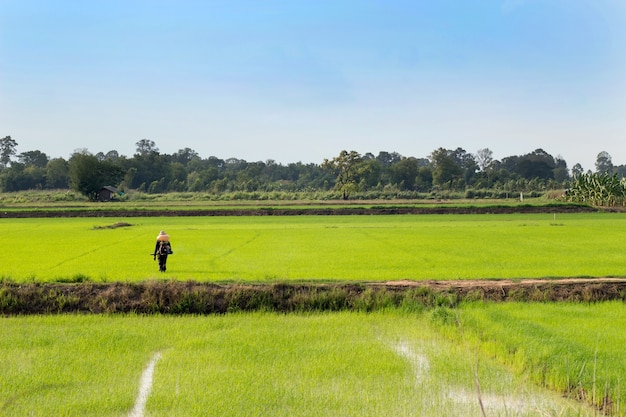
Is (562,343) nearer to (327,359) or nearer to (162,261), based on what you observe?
(327,359)

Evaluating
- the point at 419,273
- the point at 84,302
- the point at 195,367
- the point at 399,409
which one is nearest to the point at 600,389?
the point at 399,409

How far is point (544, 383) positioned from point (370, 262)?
7511 mm

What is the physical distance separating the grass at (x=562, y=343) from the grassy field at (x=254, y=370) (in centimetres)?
22

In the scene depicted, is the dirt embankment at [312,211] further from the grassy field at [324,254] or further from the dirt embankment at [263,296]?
the dirt embankment at [263,296]

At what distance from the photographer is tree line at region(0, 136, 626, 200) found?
62.7 meters

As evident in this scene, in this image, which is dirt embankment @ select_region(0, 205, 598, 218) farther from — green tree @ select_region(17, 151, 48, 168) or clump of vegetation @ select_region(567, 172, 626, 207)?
green tree @ select_region(17, 151, 48, 168)

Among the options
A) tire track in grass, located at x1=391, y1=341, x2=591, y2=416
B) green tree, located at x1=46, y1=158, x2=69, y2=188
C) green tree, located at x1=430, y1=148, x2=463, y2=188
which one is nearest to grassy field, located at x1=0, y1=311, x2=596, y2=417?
tire track in grass, located at x1=391, y1=341, x2=591, y2=416

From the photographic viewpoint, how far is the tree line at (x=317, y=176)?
62.7 m

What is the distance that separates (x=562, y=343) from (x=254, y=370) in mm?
3541

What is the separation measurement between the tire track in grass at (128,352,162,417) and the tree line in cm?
5237

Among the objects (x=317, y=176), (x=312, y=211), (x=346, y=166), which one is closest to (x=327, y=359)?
(x=312, y=211)

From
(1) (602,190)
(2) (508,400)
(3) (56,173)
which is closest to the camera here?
(2) (508,400)

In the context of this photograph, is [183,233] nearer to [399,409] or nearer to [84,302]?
[84,302]

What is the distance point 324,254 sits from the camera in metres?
14.3
